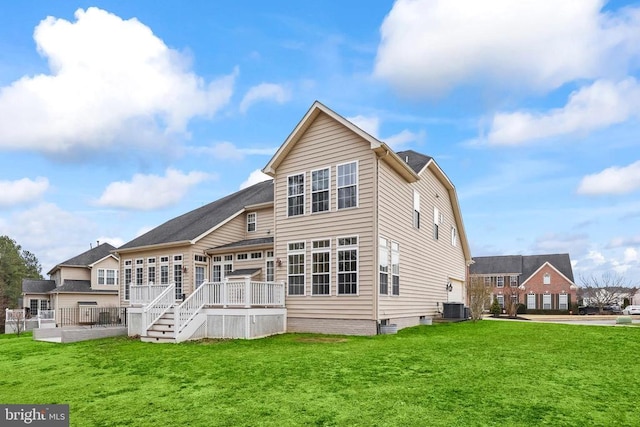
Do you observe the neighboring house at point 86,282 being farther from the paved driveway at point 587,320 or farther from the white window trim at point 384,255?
the paved driveway at point 587,320

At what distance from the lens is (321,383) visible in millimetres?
8117

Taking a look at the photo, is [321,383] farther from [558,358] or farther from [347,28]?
[347,28]

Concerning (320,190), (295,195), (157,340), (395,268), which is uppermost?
(320,190)

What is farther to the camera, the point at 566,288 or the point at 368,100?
the point at 566,288

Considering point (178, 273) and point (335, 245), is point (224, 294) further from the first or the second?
point (178, 273)

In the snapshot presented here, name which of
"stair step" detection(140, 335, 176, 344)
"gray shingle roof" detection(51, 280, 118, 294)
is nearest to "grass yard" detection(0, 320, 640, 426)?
"stair step" detection(140, 335, 176, 344)

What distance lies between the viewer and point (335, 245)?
16.5 meters

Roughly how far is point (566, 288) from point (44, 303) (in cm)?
5649

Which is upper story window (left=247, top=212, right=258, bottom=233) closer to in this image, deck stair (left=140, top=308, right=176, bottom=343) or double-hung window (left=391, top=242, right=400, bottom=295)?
deck stair (left=140, top=308, right=176, bottom=343)

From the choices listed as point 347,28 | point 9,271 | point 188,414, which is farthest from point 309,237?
point 9,271

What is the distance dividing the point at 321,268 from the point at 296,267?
1.21m

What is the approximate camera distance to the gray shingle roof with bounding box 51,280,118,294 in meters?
35.9

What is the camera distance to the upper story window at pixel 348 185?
643 inches

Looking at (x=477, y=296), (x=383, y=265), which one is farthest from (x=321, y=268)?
(x=477, y=296)
